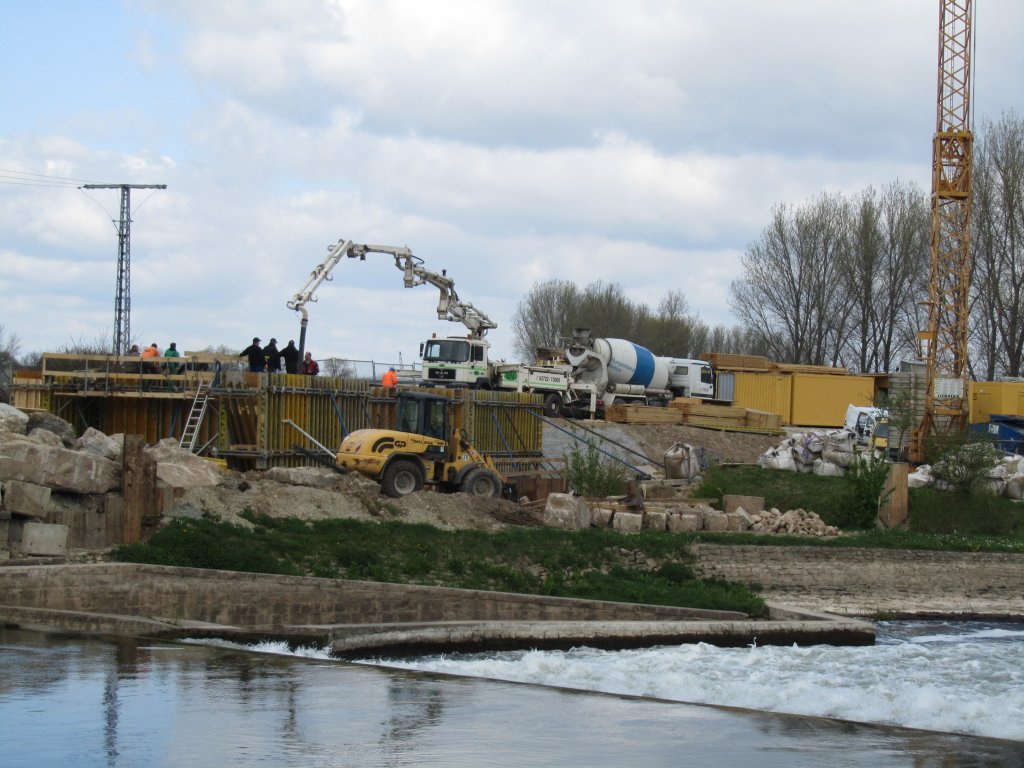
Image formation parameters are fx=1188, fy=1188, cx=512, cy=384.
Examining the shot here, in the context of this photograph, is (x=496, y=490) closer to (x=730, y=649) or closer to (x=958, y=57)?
(x=730, y=649)


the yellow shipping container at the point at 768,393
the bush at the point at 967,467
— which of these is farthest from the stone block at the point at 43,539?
the yellow shipping container at the point at 768,393

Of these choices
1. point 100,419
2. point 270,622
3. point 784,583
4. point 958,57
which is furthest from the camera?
point 958,57

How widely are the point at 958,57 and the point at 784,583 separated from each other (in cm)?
3244

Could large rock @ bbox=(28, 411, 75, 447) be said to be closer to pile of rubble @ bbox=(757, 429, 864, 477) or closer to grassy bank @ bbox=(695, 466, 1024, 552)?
grassy bank @ bbox=(695, 466, 1024, 552)

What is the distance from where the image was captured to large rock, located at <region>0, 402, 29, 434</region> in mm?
19797

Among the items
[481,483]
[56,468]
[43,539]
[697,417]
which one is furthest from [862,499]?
[43,539]

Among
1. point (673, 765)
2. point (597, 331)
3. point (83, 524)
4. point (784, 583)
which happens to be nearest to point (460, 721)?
point (673, 765)

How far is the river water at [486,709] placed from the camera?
30.6 ft

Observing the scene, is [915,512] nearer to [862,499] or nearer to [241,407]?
[862,499]

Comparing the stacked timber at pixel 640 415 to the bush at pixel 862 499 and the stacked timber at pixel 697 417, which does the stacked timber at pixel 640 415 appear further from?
the bush at pixel 862 499

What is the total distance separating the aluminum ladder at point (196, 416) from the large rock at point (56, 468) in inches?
385

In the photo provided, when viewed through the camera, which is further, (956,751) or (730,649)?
(730,649)

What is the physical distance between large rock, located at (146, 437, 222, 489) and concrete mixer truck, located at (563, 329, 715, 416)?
2049 centimetres

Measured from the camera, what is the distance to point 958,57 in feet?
153
